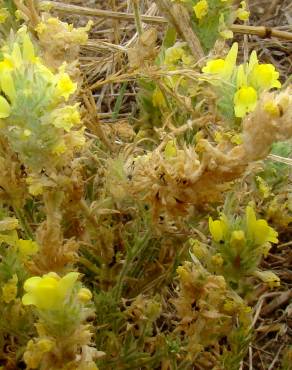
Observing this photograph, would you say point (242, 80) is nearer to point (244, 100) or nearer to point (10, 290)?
point (244, 100)

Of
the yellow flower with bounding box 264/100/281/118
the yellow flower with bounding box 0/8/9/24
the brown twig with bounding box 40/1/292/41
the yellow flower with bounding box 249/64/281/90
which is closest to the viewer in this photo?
the yellow flower with bounding box 264/100/281/118

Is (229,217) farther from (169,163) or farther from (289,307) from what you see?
(289,307)

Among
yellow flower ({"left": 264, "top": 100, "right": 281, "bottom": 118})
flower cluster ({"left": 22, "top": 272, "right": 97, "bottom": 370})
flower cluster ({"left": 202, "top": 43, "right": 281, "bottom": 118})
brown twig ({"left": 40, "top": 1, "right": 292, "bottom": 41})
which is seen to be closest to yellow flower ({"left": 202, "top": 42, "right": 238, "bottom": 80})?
flower cluster ({"left": 202, "top": 43, "right": 281, "bottom": 118})

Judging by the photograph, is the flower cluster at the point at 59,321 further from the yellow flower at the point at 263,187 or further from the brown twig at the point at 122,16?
the brown twig at the point at 122,16

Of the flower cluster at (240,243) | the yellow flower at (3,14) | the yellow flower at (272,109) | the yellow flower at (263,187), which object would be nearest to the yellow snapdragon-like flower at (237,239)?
the flower cluster at (240,243)

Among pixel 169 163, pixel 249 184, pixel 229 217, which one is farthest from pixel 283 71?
pixel 169 163

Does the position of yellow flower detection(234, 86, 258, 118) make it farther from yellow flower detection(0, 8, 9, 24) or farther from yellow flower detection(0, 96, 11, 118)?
yellow flower detection(0, 8, 9, 24)
